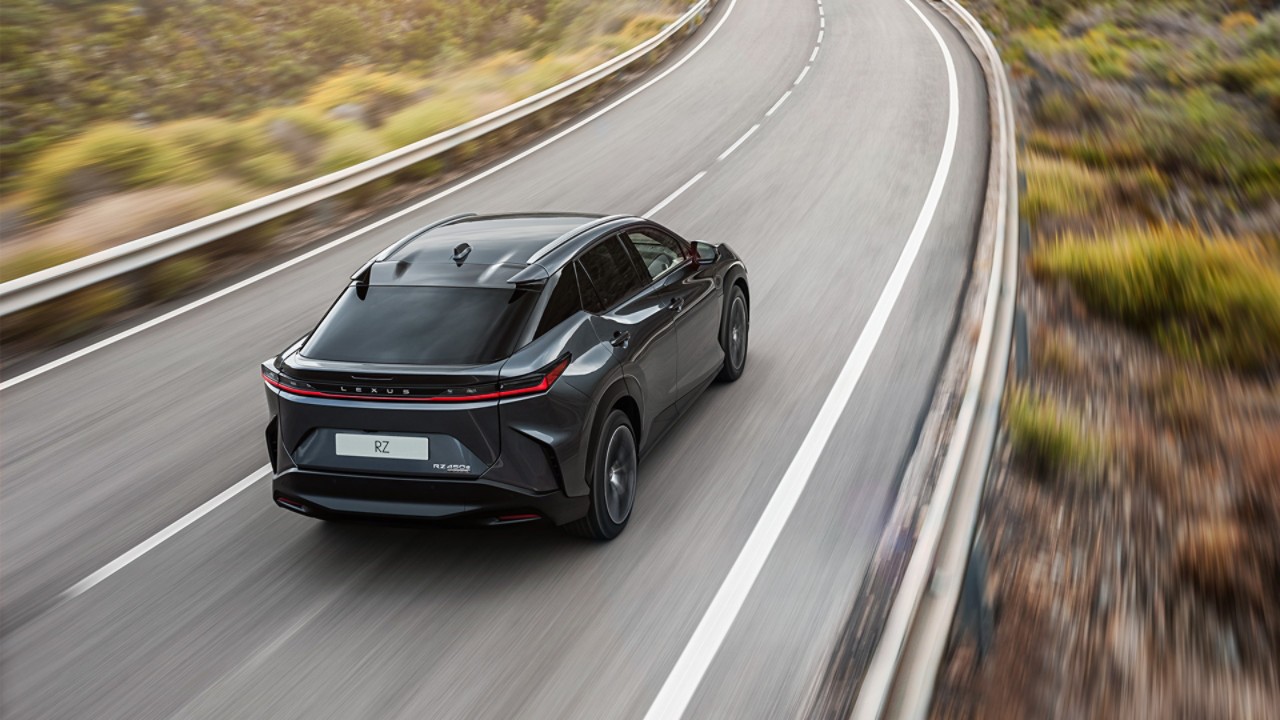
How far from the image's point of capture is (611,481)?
6.11 m

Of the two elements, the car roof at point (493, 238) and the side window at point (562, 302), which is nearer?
the side window at point (562, 302)

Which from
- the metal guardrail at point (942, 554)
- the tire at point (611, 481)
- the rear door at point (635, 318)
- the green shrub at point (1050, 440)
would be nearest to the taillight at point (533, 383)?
the tire at point (611, 481)

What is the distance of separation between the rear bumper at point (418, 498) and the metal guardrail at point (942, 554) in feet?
6.18

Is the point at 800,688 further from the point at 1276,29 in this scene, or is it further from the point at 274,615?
the point at 1276,29

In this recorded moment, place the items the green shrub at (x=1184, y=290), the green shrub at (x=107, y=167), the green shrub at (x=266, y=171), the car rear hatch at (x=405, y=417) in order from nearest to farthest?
the car rear hatch at (x=405, y=417) → the green shrub at (x=1184, y=290) → the green shrub at (x=107, y=167) → the green shrub at (x=266, y=171)

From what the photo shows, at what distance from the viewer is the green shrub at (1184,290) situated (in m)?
9.59

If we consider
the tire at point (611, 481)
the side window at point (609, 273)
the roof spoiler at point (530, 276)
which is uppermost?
the roof spoiler at point (530, 276)

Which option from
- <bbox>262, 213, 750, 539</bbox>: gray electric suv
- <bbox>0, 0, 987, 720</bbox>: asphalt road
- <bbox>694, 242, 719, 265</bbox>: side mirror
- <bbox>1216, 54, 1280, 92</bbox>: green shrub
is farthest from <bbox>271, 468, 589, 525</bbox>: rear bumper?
<bbox>1216, 54, 1280, 92</bbox>: green shrub

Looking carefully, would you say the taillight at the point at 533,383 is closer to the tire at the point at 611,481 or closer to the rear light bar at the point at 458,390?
the rear light bar at the point at 458,390

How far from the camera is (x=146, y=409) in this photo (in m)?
8.02

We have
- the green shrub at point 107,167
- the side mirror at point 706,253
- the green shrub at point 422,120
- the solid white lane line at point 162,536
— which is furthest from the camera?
the green shrub at point 422,120

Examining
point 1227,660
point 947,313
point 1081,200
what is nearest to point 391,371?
point 1227,660

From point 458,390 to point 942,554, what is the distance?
2.39m

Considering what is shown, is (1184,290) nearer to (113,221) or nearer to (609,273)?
(609,273)
